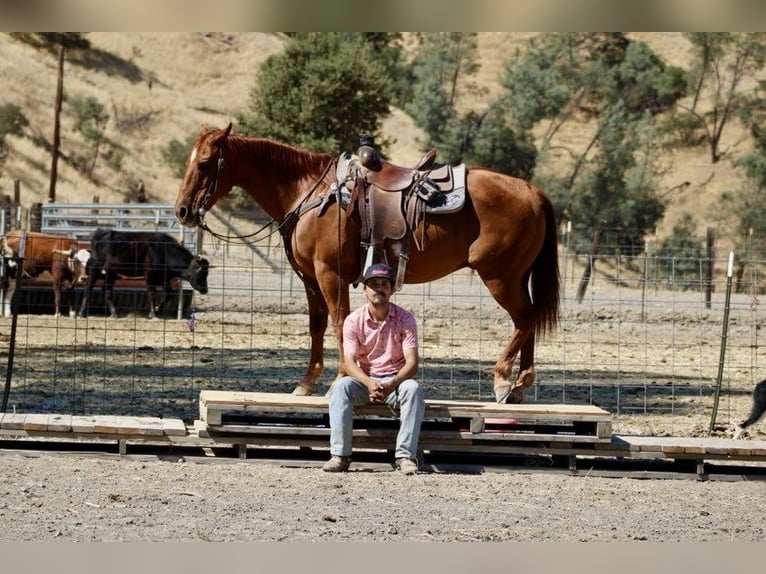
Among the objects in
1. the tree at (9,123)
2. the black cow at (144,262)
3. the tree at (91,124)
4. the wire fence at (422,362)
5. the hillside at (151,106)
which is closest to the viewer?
the wire fence at (422,362)

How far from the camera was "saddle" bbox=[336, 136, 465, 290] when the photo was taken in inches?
355

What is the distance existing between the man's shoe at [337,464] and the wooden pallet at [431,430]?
240 mm

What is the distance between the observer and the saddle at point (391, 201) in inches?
355

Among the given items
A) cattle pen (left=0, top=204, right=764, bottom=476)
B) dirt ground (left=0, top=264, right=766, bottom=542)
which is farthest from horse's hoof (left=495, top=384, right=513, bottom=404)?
dirt ground (left=0, top=264, right=766, bottom=542)

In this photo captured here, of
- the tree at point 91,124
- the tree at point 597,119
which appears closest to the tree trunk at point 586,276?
the tree at point 597,119

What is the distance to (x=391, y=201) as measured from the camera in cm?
908

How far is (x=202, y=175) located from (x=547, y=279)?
283cm

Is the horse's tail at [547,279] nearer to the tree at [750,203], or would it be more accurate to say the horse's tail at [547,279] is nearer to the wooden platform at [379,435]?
the wooden platform at [379,435]

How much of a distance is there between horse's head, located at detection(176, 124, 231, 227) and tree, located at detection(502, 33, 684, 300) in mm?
30474

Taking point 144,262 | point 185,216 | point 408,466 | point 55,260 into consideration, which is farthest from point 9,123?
point 408,466

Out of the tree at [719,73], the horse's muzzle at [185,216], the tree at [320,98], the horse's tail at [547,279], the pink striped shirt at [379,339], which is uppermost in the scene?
the tree at [719,73]

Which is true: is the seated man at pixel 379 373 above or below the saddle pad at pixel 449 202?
below

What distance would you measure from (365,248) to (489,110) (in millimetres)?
44222

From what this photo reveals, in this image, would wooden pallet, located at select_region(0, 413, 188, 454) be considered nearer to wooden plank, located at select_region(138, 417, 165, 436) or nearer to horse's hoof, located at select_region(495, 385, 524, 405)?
wooden plank, located at select_region(138, 417, 165, 436)
